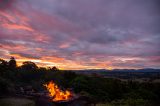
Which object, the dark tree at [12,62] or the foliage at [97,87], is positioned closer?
the foliage at [97,87]

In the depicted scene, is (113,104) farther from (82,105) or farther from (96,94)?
(82,105)

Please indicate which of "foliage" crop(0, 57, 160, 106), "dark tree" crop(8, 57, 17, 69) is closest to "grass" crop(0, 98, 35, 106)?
"foliage" crop(0, 57, 160, 106)

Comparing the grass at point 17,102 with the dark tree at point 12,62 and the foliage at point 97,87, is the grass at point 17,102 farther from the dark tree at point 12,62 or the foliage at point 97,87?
the dark tree at point 12,62

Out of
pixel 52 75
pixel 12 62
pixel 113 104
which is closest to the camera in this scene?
pixel 113 104

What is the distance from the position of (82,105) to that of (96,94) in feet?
69.7

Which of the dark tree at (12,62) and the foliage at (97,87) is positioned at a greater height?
the dark tree at (12,62)

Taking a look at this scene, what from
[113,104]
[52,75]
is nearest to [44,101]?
[113,104]

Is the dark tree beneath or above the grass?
above

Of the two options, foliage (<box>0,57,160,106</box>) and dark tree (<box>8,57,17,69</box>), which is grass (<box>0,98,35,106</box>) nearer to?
foliage (<box>0,57,160,106</box>)

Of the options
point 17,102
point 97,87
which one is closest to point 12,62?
point 97,87

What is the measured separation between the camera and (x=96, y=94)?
40.8 metres

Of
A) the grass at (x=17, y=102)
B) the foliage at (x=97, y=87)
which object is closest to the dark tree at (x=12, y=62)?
the foliage at (x=97, y=87)

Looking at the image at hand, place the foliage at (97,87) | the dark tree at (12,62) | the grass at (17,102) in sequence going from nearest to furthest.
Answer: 1. the grass at (17,102)
2. the foliage at (97,87)
3. the dark tree at (12,62)

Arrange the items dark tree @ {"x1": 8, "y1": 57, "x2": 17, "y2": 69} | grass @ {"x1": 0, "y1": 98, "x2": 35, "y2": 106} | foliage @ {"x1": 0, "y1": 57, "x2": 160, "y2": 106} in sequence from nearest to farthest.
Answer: grass @ {"x1": 0, "y1": 98, "x2": 35, "y2": 106}, foliage @ {"x1": 0, "y1": 57, "x2": 160, "y2": 106}, dark tree @ {"x1": 8, "y1": 57, "x2": 17, "y2": 69}
